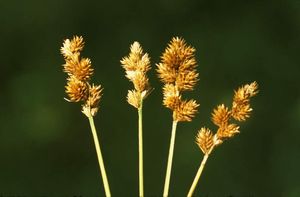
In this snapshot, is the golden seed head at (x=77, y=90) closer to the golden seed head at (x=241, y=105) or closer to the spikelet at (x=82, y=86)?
the spikelet at (x=82, y=86)

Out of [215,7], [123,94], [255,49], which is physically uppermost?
[215,7]

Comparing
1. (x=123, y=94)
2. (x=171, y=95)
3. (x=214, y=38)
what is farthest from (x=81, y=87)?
(x=214, y=38)

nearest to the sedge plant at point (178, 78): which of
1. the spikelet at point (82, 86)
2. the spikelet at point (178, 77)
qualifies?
the spikelet at point (178, 77)

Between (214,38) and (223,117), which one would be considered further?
(214,38)

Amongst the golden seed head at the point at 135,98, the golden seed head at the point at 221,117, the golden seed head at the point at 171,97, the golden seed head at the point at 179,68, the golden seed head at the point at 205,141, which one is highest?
the golden seed head at the point at 179,68

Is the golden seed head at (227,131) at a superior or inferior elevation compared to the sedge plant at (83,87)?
inferior

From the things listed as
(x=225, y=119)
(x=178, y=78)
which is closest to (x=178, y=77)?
(x=178, y=78)

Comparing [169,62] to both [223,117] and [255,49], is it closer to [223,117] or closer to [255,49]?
[223,117]
